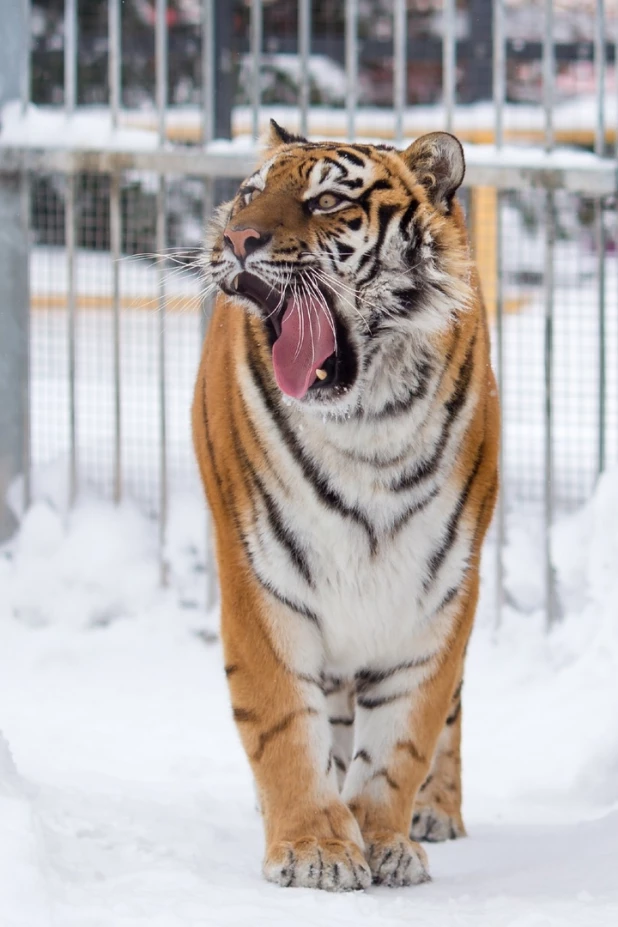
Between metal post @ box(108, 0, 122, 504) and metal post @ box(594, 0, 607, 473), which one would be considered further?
metal post @ box(108, 0, 122, 504)

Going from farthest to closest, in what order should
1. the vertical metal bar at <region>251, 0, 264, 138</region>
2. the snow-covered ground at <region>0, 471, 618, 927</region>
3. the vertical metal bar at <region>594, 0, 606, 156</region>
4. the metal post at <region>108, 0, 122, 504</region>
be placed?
1. the metal post at <region>108, 0, 122, 504</region>
2. the vertical metal bar at <region>251, 0, 264, 138</region>
3. the vertical metal bar at <region>594, 0, 606, 156</region>
4. the snow-covered ground at <region>0, 471, 618, 927</region>

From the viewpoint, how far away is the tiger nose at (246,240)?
2.31 meters

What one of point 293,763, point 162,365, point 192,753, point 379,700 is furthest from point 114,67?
point 293,763

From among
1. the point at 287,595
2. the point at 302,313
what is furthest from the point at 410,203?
the point at 287,595

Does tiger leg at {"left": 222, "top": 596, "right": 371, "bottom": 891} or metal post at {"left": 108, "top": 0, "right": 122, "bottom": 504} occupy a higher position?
metal post at {"left": 108, "top": 0, "right": 122, "bottom": 504}

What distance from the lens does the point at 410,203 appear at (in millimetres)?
2498

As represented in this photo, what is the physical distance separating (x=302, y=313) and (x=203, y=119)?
2.45 metres

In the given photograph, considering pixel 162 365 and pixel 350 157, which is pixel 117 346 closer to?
pixel 162 365

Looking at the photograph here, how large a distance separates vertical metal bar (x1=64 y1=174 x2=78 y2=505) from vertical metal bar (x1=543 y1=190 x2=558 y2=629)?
1.50m

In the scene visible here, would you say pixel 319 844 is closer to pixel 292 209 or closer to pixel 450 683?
pixel 450 683

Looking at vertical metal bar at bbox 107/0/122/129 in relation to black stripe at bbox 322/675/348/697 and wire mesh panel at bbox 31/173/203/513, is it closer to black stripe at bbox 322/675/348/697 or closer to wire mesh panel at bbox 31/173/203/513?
wire mesh panel at bbox 31/173/203/513

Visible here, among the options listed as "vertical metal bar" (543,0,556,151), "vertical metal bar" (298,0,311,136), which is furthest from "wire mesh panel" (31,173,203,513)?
"vertical metal bar" (543,0,556,151)

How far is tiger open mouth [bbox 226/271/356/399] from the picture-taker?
7.88 feet

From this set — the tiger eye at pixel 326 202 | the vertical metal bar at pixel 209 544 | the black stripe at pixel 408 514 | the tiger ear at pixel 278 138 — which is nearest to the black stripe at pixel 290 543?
the black stripe at pixel 408 514
